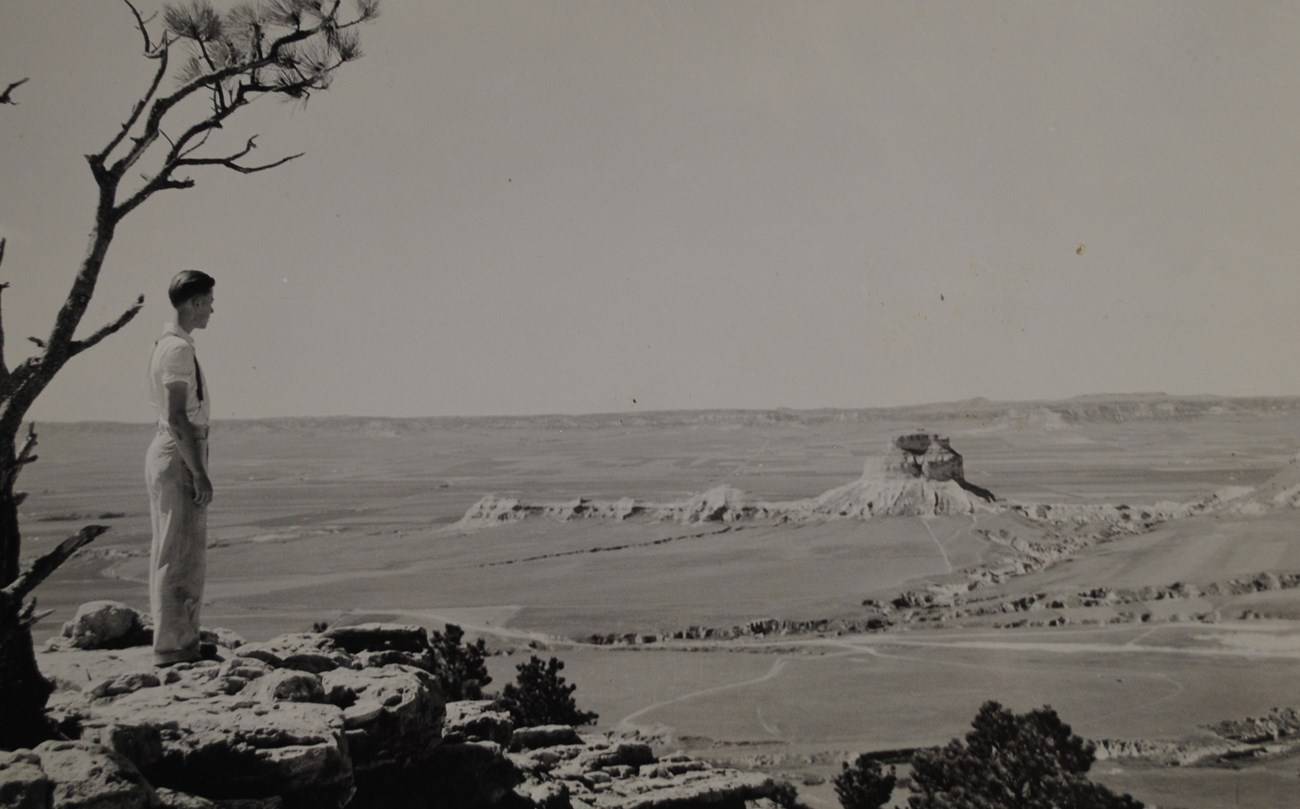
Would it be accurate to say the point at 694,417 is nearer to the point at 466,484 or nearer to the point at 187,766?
the point at 466,484

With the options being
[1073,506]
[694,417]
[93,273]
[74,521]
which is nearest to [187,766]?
[93,273]

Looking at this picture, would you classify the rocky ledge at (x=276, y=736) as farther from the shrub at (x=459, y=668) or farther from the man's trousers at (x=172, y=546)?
the shrub at (x=459, y=668)

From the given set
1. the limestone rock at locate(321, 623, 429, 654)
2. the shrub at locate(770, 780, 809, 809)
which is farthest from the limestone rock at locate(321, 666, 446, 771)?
the shrub at locate(770, 780, 809, 809)

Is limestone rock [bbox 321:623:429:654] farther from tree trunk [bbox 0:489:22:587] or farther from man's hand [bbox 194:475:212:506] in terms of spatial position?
tree trunk [bbox 0:489:22:587]

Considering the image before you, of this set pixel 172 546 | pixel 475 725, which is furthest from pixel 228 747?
pixel 475 725

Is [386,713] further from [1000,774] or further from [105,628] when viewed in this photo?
[1000,774]

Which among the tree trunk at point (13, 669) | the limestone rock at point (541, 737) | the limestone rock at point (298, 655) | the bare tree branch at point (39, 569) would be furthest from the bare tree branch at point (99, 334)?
the limestone rock at point (541, 737)
